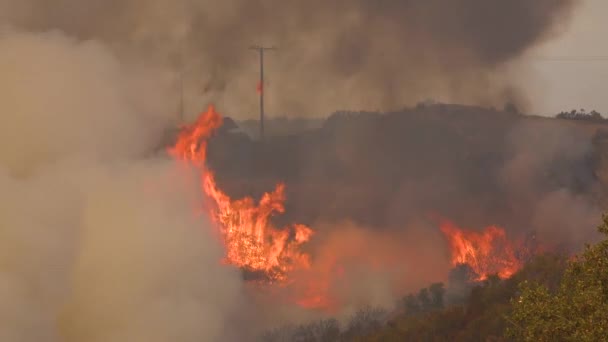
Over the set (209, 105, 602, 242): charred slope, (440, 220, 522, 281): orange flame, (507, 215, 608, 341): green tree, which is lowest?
(440, 220, 522, 281): orange flame

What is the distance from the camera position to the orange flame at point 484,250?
150 feet

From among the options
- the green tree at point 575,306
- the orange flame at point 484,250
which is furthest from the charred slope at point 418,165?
the green tree at point 575,306

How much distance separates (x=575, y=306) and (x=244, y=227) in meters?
32.9

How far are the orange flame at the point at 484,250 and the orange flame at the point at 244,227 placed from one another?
813cm

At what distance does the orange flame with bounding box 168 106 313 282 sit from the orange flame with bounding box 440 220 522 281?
8.13m

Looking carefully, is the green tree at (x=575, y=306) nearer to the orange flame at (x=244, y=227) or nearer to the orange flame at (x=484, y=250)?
the orange flame at (x=244, y=227)

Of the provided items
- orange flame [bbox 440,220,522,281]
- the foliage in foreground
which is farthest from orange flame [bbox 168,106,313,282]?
orange flame [bbox 440,220,522,281]

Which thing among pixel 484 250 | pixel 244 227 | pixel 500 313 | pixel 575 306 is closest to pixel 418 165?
pixel 484 250

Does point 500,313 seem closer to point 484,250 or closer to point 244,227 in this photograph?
point 484,250

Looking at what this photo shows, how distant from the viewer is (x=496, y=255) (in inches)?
1845

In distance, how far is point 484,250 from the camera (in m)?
47.3

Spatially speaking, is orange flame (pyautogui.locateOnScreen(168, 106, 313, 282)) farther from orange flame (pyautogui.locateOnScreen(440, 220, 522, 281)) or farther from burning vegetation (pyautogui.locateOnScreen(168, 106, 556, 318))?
orange flame (pyautogui.locateOnScreen(440, 220, 522, 281))

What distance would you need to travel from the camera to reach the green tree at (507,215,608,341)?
14352 mm

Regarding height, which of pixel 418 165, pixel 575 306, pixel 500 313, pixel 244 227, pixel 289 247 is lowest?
pixel 289 247
